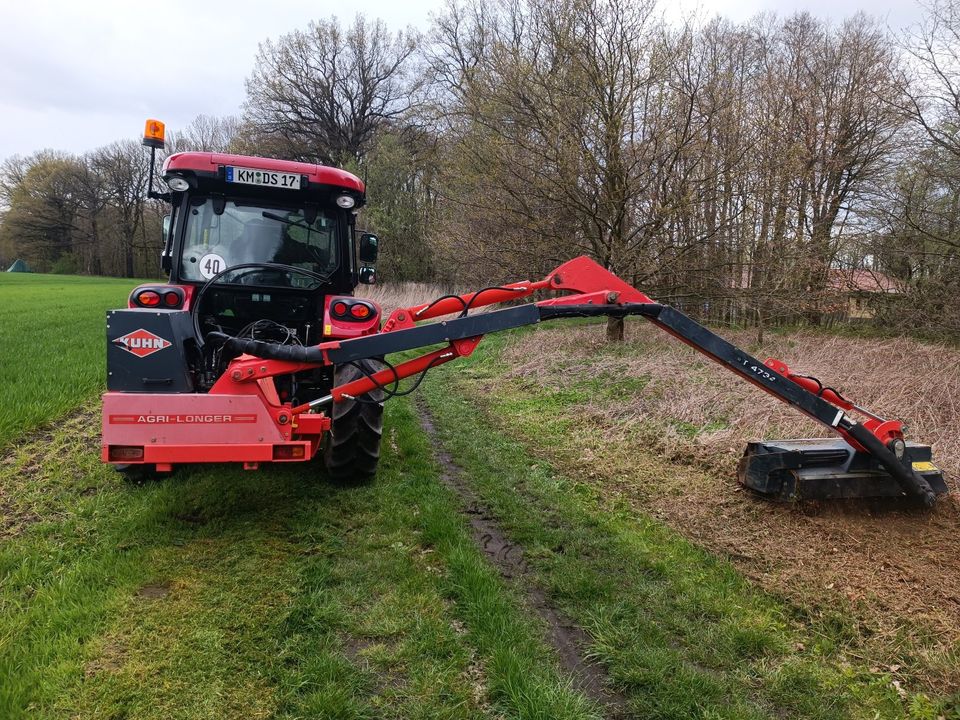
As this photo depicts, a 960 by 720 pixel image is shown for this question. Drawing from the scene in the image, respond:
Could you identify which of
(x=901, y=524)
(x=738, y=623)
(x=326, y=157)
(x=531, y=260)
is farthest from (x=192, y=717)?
(x=326, y=157)

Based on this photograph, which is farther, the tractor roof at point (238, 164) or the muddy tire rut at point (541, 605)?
the tractor roof at point (238, 164)

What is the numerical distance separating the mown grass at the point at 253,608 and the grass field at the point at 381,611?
11mm

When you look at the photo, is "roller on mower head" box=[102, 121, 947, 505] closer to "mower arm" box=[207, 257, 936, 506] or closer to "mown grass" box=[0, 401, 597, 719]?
"mower arm" box=[207, 257, 936, 506]

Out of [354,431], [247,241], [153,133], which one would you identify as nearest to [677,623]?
[354,431]

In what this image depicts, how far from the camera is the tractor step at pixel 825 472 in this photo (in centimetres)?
423

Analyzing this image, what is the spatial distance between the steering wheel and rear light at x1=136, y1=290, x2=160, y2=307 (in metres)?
0.25

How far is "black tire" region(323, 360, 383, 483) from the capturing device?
4207mm

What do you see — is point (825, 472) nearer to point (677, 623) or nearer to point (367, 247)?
point (677, 623)

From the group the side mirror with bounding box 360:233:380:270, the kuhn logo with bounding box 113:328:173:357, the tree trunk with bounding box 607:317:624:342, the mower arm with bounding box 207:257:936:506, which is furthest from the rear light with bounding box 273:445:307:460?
the tree trunk with bounding box 607:317:624:342

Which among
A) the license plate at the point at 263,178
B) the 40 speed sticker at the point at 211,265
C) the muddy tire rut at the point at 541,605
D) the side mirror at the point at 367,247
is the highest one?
the license plate at the point at 263,178

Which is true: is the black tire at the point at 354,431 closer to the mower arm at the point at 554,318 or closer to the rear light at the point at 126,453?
the mower arm at the point at 554,318

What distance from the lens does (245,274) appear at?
4.83 metres

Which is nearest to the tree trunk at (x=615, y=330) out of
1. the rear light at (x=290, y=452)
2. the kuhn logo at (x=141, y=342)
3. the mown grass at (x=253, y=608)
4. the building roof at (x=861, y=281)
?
the building roof at (x=861, y=281)

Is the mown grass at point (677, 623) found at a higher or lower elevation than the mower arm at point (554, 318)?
lower
